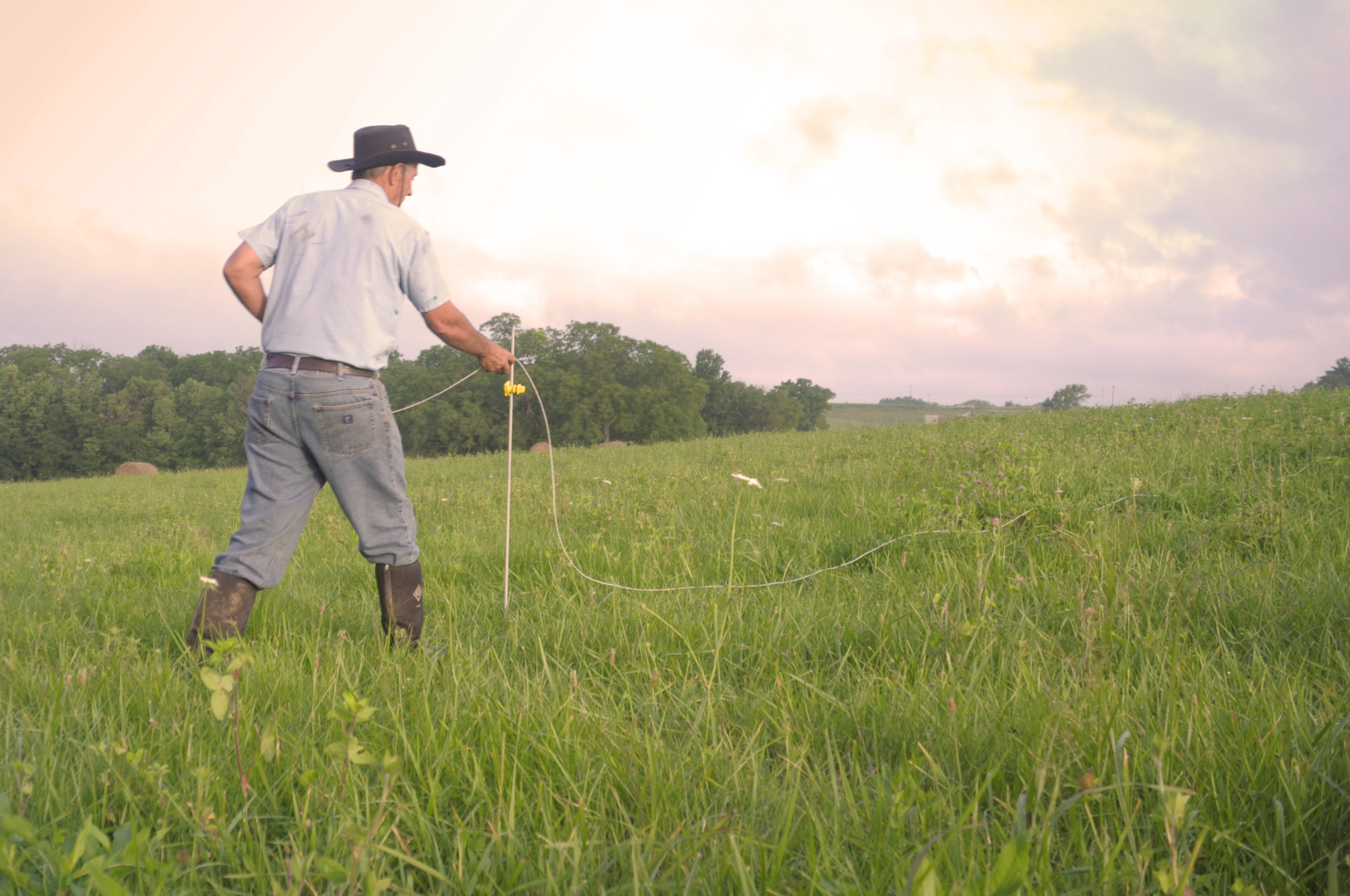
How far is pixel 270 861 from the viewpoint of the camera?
4.95 ft

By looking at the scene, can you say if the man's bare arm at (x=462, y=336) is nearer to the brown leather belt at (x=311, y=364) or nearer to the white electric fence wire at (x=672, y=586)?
the white electric fence wire at (x=672, y=586)

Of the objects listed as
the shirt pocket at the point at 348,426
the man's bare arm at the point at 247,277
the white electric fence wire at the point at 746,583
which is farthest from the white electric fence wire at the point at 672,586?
the man's bare arm at the point at 247,277

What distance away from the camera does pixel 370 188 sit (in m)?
3.24

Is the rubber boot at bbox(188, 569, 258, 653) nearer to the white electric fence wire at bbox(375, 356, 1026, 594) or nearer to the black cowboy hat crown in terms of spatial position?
the white electric fence wire at bbox(375, 356, 1026, 594)

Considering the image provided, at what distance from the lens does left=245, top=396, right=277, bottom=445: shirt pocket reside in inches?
117

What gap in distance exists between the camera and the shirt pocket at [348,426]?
295 centimetres

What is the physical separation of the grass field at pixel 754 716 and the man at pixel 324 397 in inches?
12.7

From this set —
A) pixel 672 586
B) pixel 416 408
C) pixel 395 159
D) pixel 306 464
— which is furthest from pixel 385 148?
pixel 416 408

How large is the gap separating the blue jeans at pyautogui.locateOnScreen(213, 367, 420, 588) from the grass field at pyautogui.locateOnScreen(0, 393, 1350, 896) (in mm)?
401

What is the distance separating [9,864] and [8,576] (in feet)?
17.9

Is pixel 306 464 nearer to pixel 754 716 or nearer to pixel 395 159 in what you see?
pixel 395 159

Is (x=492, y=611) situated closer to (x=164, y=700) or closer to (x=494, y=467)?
(x=164, y=700)

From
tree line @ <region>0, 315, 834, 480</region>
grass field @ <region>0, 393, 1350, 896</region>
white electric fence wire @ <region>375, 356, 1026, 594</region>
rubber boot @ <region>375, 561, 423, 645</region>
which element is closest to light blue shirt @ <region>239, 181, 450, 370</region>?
white electric fence wire @ <region>375, 356, 1026, 594</region>

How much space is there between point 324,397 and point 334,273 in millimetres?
587
